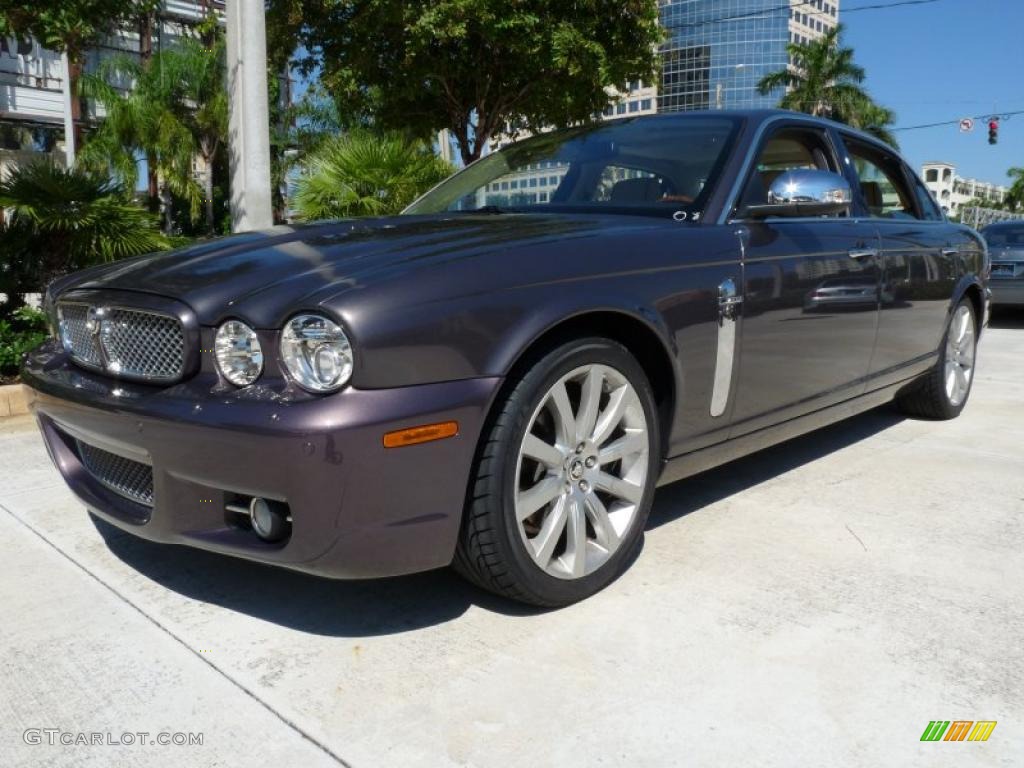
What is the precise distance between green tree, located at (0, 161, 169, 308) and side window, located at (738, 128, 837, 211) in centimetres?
405

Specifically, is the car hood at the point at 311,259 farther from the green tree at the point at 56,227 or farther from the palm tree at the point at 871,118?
the palm tree at the point at 871,118

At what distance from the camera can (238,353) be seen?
2.18 metres

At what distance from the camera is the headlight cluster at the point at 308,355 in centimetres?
206

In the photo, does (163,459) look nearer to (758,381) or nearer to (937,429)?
(758,381)

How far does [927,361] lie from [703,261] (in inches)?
87.8

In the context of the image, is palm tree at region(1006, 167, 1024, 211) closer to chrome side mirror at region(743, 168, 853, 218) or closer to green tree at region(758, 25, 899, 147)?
green tree at region(758, 25, 899, 147)

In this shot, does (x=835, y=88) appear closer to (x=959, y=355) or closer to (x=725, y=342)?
(x=959, y=355)

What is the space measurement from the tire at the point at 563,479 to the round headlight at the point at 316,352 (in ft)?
1.38

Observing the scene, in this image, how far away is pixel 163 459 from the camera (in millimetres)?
2221

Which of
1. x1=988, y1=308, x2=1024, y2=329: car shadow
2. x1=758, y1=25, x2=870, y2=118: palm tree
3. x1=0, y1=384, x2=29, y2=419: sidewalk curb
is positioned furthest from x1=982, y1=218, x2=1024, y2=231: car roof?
x1=758, y1=25, x2=870, y2=118: palm tree

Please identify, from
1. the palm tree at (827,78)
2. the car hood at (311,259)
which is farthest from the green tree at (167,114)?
the palm tree at (827,78)

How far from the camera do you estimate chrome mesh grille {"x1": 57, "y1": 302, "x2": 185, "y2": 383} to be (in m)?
2.31

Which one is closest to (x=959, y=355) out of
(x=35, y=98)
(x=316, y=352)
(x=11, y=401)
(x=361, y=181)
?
(x=316, y=352)

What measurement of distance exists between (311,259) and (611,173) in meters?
1.42
